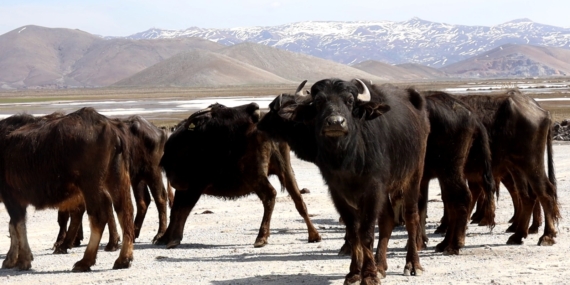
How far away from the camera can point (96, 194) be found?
1073 cm

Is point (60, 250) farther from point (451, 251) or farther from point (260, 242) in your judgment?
point (451, 251)

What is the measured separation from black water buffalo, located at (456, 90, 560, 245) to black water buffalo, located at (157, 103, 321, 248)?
Answer: 301cm

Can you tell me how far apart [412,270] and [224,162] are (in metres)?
4.52

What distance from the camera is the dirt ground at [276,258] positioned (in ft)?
32.5

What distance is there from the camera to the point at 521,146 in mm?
12797

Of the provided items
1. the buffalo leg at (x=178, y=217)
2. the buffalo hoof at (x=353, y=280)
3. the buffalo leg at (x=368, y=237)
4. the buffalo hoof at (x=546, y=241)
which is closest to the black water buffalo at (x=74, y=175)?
the buffalo leg at (x=178, y=217)

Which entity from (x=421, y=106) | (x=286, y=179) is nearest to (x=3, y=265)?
(x=286, y=179)

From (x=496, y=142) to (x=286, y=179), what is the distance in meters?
3.29

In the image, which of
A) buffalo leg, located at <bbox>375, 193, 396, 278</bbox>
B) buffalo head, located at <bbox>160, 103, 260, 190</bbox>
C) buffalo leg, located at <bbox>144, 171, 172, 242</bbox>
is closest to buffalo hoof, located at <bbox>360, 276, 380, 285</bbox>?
buffalo leg, located at <bbox>375, 193, 396, 278</bbox>

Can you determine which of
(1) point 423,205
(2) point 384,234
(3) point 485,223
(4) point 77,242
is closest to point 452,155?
(1) point 423,205

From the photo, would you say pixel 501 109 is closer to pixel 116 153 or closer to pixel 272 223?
pixel 272 223

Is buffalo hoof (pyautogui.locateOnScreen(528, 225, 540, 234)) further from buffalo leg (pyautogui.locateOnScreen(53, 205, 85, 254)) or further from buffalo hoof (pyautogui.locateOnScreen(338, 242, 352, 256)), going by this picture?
buffalo leg (pyautogui.locateOnScreen(53, 205, 85, 254))

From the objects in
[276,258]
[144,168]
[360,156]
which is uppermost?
[360,156]

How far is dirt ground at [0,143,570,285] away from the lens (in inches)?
390
